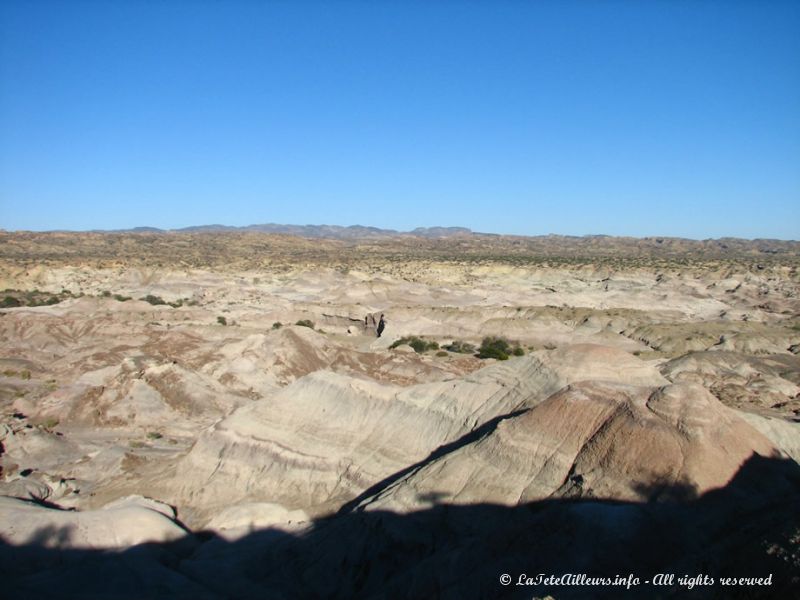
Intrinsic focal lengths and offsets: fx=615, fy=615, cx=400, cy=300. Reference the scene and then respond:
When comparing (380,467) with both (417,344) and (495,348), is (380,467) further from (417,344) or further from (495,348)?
(417,344)

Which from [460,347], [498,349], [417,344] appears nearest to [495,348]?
[498,349]

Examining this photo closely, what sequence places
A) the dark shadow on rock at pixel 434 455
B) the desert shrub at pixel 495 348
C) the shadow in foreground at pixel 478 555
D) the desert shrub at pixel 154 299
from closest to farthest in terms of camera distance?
the shadow in foreground at pixel 478 555 → the dark shadow on rock at pixel 434 455 → the desert shrub at pixel 495 348 → the desert shrub at pixel 154 299

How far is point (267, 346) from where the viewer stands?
38250 mm

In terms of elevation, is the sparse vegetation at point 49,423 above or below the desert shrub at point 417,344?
below

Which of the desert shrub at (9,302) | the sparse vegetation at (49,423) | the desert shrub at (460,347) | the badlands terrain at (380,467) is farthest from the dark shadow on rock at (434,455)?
the desert shrub at (9,302)

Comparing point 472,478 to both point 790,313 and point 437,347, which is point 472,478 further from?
point 790,313

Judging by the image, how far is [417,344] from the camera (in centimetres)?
4703

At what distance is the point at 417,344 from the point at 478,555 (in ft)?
113

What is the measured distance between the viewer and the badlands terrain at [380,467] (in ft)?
39.7

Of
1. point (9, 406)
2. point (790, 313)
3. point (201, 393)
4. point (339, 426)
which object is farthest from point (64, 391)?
point (790, 313)

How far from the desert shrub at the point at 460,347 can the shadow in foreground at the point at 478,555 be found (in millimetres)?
29016

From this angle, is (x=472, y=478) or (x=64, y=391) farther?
(x=64, y=391)

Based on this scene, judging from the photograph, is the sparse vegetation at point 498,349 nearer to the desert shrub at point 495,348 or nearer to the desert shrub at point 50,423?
the desert shrub at point 495,348

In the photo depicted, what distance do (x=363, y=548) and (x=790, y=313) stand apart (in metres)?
61.7
